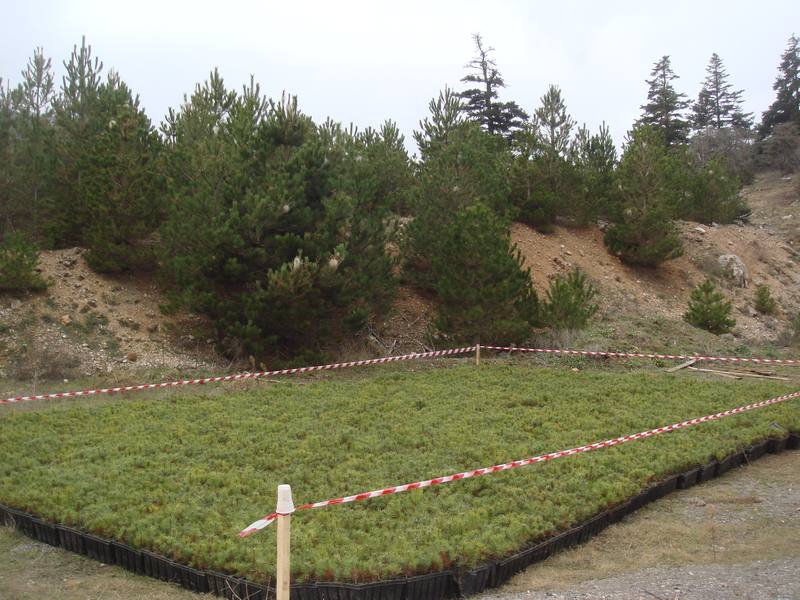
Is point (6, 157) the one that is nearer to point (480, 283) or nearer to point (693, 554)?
point (480, 283)

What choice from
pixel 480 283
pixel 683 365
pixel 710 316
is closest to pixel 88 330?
pixel 480 283

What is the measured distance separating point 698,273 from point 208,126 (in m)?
21.0

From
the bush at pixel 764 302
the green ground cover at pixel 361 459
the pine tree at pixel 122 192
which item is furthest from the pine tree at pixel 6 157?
the bush at pixel 764 302

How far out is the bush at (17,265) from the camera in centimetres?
1561

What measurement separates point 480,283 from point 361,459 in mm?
7834

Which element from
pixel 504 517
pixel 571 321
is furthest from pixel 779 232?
pixel 504 517

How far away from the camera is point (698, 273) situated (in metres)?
29.5

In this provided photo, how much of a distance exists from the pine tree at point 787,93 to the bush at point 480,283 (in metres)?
43.9

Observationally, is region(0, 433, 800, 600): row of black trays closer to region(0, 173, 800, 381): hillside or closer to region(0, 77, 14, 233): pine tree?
region(0, 173, 800, 381): hillside

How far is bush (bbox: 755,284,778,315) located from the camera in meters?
26.3

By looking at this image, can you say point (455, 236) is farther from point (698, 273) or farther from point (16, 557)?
point (698, 273)

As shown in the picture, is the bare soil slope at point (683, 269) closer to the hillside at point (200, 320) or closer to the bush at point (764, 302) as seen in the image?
the hillside at point (200, 320)

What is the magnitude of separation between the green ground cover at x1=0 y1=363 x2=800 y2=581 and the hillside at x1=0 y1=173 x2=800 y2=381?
3384 millimetres

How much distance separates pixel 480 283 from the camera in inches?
617
